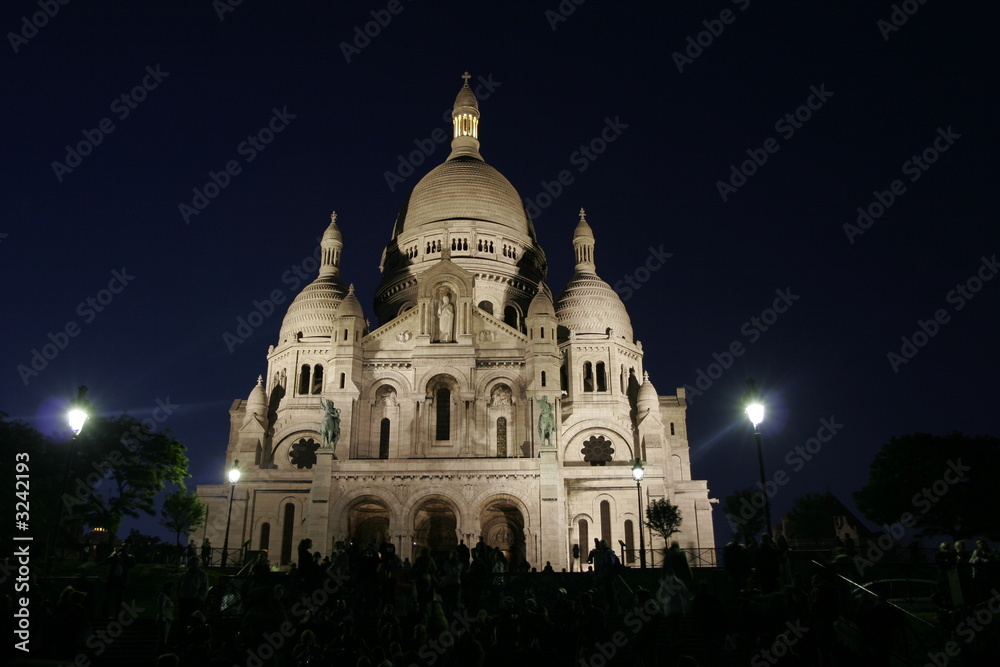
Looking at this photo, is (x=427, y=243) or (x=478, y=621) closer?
(x=478, y=621)

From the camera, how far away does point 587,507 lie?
48781 mm

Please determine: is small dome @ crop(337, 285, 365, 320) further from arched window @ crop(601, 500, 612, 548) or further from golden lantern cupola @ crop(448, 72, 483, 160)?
golden lantern cupola @ crop(448, 72, 483, 160)

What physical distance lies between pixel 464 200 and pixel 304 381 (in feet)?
61.3

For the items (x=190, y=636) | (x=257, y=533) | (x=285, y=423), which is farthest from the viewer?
(x=285, y=423)

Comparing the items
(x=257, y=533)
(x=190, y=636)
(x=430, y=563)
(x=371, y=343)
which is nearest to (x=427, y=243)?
(x=371, y=343)

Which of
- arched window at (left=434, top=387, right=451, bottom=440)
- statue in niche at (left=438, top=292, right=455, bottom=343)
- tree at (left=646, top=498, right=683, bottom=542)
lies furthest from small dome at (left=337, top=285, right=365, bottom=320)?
tree at (left=646, top=498, right=683, bottom=542)

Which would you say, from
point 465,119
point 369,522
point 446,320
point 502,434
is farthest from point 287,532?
point 465,119

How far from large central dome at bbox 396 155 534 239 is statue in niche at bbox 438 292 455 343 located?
15.5 meters

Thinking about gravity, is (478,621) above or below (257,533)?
below

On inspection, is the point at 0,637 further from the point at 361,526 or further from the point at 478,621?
the point at 361,526

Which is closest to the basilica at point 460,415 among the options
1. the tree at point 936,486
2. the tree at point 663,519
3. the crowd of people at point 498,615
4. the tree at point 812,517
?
the tree at point 663,519

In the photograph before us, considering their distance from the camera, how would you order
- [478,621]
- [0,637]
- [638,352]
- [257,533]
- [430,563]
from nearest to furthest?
[0,637] < [478,621] < [430,563] < [257,533] < [638,352]

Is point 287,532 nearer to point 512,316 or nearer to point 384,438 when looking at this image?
point 384,438

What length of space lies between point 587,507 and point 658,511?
161 inches
